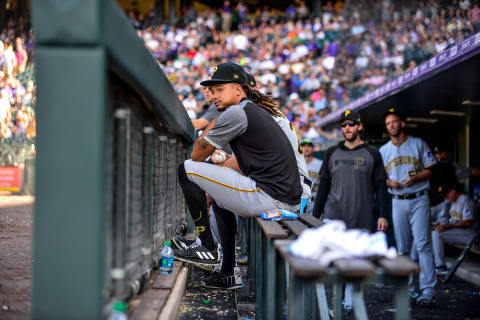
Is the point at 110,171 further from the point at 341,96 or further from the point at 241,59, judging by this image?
the point at 241,59

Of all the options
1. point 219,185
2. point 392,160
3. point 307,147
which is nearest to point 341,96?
point 307,147

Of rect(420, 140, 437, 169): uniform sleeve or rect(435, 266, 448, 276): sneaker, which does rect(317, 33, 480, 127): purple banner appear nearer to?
rect(420, 140, 437, 169): uniform sleeve

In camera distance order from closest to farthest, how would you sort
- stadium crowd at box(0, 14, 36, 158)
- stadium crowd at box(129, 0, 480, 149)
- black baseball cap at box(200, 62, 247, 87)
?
black baseball cap at box(200, 62, 247, 87) → stadium crowd at box(0, 14, 36, 158) → stadium crowd at box(129, 0, 480, 149)

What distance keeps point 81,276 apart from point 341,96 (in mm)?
13272

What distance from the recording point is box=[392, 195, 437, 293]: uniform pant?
5.71 metres

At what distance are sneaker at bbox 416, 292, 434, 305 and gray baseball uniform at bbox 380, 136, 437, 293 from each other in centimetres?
45

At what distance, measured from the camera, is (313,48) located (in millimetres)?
18625

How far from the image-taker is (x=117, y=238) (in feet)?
7.08

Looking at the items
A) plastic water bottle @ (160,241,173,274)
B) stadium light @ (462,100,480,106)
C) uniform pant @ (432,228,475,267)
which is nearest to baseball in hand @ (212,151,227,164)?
plastic water bottle @ (160,241,173,274)

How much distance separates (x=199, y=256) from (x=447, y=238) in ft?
16.6

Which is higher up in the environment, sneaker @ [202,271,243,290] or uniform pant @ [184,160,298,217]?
uniform pant @ [184,160,298,217]

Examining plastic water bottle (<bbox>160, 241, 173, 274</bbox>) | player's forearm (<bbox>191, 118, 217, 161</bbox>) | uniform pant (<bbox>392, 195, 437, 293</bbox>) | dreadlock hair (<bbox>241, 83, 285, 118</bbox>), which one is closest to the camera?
plastic water bottle (<bbox>160, 241, 173, 274</bbox>)

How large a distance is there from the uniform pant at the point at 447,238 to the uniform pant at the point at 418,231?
5.95 feet

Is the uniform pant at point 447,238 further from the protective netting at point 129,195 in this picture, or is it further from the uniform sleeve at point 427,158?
the protective netting at point 129,195
